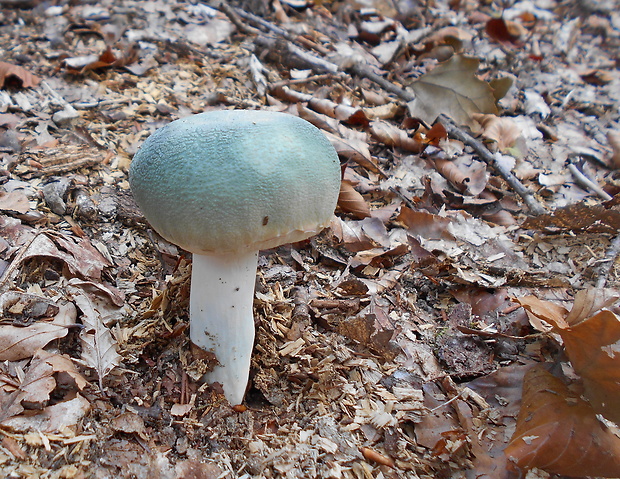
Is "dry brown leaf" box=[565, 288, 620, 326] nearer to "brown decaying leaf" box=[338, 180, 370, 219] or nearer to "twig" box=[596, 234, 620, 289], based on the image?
"twig" box=[596, 234, 620, 289]

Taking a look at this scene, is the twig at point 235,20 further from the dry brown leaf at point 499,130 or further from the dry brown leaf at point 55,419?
the dry brown leaf at point 55,419

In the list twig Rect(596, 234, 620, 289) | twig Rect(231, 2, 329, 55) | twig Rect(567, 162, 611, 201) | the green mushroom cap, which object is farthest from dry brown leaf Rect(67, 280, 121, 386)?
twig Rect(567, 162, 611, 201)

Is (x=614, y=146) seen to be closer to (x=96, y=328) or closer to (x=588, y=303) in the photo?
(x=588, y=303)

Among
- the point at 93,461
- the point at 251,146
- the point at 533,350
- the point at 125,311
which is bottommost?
the point at 125,311

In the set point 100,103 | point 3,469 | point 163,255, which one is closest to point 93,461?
point 3,469

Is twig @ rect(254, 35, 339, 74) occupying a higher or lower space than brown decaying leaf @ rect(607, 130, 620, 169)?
lower

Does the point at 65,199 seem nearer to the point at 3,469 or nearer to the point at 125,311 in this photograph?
the point at 125,311
